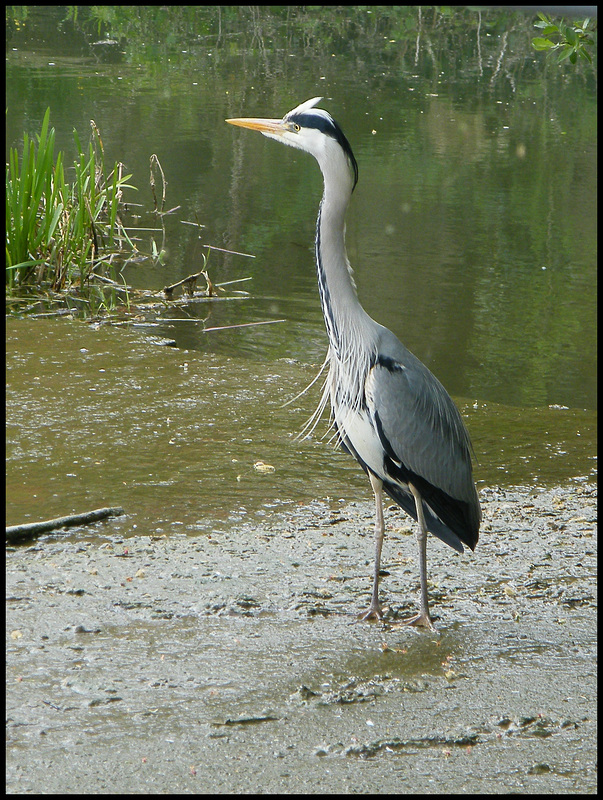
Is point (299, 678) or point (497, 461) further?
point (497, 461)

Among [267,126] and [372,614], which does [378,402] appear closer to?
[372,614]

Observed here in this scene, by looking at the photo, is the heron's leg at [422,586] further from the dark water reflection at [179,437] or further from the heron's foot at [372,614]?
the dark water reflection at [179,437]

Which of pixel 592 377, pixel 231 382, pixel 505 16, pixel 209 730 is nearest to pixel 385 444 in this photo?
pixel 209 730

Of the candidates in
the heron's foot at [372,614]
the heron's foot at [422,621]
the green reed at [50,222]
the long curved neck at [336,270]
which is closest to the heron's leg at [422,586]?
the heron's foot at [422,621]

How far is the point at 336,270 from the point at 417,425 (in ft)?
2.14

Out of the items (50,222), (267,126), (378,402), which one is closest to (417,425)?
(378,402)

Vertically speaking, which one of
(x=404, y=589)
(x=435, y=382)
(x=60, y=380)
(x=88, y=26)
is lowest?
(x=404, y=589)

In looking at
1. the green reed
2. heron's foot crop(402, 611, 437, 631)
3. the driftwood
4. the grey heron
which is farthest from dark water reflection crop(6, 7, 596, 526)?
heron's foot crop(402, 611, 437, 631)

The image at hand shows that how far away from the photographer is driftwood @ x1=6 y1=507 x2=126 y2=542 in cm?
374

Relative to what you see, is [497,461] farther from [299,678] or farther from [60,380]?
[60,380]

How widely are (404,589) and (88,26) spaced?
2008cm

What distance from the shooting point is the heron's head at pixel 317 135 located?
3533mm

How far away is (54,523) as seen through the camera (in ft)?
12.7

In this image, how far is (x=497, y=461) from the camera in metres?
4.95
